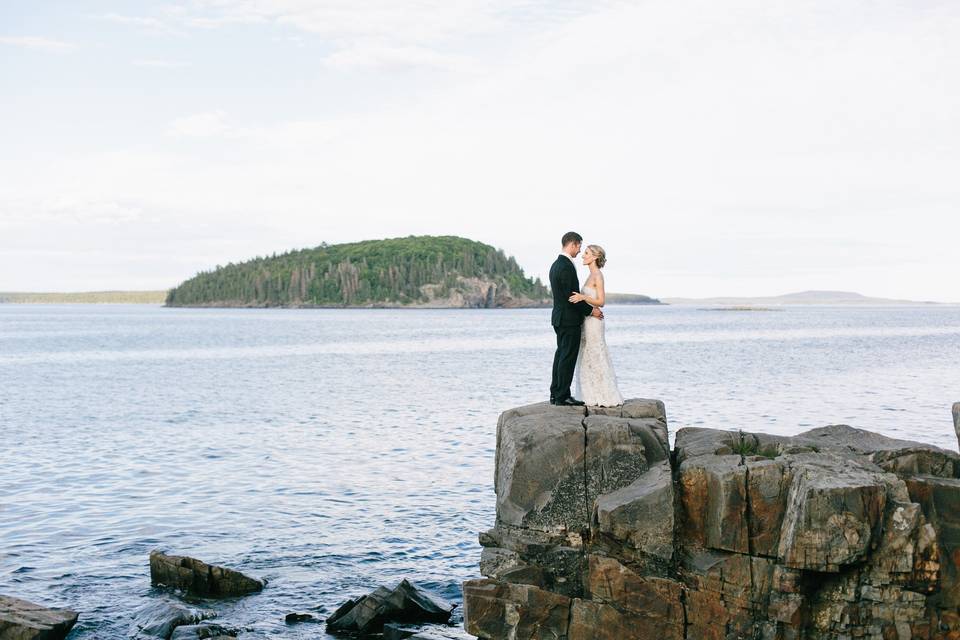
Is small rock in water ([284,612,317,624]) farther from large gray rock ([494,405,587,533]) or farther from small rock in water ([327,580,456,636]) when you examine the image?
large gray rock ([494,405,587,533])

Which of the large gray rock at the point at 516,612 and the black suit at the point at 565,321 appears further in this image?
the black suit at the point at 565,321

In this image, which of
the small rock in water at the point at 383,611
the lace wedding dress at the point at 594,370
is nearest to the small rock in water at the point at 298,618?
the small rock in water at the point at 383,611

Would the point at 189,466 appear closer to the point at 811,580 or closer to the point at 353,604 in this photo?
the point at 353,604

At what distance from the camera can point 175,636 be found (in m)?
15.0

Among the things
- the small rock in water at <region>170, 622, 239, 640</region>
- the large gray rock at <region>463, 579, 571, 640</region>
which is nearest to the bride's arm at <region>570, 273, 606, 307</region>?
the large gray rock at <region>463, 579, 571, 640</region>

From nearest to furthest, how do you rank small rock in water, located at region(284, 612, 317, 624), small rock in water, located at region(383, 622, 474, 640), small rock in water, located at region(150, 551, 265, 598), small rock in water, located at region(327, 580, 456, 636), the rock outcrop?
the rock outcrop < small rock in water, located at region(383, 622, 474, 640) < small rock in water, located at region(327, 580, 456, 636) < small rock in water, located at region(284, 612, 317, 624) < small rock in water, located at region(150, 551, 265, 598)

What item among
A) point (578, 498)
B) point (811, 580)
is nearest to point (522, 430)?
point (578, 498)

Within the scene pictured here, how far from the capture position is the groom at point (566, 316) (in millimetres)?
16797

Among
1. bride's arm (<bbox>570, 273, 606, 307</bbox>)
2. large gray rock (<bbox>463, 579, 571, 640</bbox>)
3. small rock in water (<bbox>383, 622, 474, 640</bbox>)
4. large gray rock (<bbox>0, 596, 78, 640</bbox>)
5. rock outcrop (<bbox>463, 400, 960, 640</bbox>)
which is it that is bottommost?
small rock in water (<bbox>383, 622, 474, 640</bbox>)

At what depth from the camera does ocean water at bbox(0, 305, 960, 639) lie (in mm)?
19578

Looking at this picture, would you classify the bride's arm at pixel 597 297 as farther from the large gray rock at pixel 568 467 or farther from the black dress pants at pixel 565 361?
the large gray rock at pixel 568 467

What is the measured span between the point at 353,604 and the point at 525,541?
4.63 m

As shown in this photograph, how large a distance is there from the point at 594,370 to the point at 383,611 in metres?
6.22

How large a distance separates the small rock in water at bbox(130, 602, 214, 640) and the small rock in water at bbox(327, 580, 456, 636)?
2627mm
